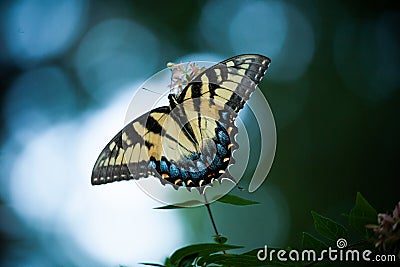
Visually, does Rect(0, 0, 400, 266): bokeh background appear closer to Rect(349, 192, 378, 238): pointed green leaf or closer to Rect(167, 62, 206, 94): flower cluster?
Rect(167, 62, 206, 94): flower cluster

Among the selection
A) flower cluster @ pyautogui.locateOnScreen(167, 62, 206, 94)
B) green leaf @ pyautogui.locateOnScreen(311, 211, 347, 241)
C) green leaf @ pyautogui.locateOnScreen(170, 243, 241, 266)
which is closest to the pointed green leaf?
green leaf @ pyautogui.locateOnScreen(311, 211, 347, 241)

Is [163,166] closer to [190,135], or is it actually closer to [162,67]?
[190,135]

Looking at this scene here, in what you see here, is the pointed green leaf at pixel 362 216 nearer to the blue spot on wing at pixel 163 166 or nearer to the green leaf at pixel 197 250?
the green leaf at pixel 197 250

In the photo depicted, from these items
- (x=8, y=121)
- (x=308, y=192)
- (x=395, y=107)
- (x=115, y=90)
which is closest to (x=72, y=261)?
(x=8, y=121)

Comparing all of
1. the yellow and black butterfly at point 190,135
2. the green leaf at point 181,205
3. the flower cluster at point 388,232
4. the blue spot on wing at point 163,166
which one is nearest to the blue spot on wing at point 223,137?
the yellow and black butterfly at point 190,135

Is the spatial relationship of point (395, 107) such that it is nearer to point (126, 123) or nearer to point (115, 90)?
point (115, 90)
